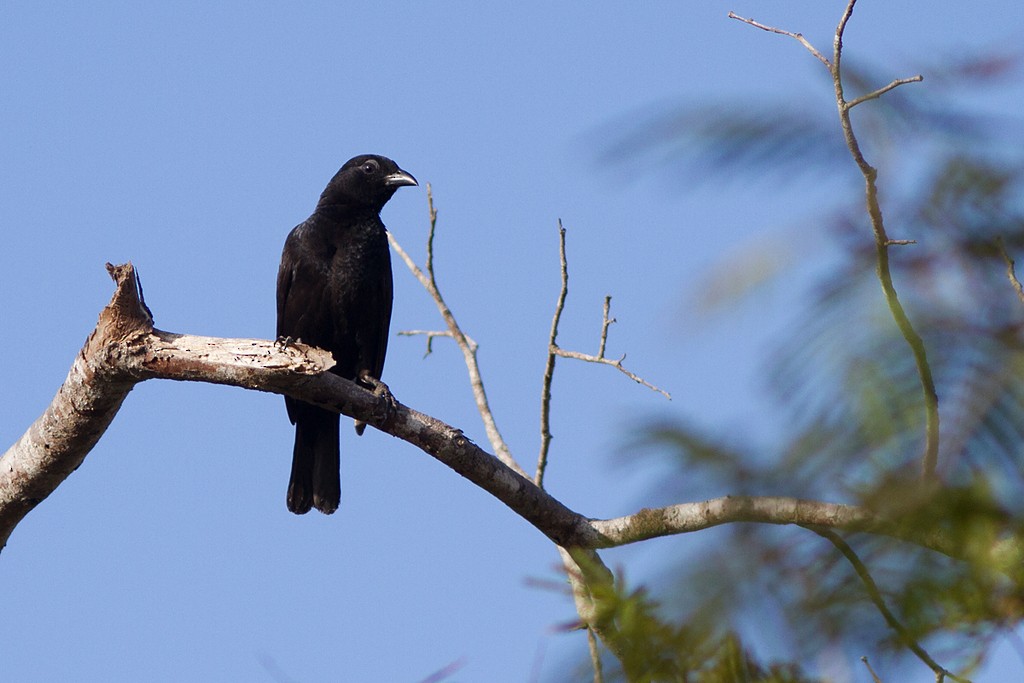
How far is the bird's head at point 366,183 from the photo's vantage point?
18.2 feet

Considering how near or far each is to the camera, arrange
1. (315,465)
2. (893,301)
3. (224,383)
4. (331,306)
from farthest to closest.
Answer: (315,465)
(331,306)
(224,383)
(893,301)

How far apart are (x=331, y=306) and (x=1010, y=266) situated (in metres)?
4.49

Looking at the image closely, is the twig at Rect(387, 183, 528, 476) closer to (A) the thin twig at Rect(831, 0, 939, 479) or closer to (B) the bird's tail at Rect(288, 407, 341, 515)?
(B) the bird's tail at Rect(288, 407, 341, 515)

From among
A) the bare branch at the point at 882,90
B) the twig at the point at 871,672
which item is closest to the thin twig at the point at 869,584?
the twig at the point at 871,672

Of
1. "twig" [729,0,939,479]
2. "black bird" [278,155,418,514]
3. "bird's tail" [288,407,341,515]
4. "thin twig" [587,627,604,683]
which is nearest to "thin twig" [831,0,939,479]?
"twig" [729,0,939,479]

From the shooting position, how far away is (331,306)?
5082 mm

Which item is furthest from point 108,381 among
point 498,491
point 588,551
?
point 588,551

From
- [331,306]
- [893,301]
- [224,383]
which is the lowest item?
[893,301]

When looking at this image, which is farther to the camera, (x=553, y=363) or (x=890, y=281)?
(x=553, y=363)

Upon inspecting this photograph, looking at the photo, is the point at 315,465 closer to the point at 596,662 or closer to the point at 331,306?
the point at 331,306

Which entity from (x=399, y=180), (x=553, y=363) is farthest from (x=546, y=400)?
(x=399, y=180)

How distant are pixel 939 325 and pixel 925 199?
0.10 metres

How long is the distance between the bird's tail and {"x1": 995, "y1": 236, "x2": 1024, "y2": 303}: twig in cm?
475

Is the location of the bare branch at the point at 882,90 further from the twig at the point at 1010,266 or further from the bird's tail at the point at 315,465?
the bird's tail at the point at 315,465
